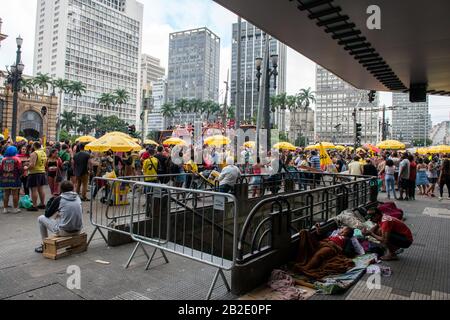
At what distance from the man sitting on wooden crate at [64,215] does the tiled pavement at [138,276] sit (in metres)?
0.50

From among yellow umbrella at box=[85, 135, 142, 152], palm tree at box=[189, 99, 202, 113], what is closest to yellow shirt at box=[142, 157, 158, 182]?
yellow umbrella at box=[85, 135, 142, 152]

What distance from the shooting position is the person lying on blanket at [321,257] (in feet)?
16.6

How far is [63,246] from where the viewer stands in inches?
226

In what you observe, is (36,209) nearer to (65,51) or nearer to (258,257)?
(258,257)

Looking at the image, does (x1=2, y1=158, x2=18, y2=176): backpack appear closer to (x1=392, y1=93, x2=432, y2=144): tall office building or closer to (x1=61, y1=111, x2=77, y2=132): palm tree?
(x1=61, y1=111, x2=77, y2=132): palm tree

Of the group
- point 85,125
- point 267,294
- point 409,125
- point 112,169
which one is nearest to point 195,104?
point 85,125

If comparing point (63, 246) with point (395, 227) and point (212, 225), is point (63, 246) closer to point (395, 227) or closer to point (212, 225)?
point (212, 225)

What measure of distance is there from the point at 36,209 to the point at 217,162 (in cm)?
941

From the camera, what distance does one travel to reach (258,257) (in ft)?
15.7

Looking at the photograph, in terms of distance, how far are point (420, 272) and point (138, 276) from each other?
457 centimetres

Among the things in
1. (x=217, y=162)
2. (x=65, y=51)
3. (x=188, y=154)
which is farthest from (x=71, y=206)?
(x=65, y=51)

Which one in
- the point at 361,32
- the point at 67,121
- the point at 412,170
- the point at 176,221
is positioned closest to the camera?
the point at 176,221

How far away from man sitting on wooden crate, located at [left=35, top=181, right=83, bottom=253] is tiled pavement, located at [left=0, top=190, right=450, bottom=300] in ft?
1.63

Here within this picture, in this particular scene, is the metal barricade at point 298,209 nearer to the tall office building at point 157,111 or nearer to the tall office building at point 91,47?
the tall office building at point 157,111
